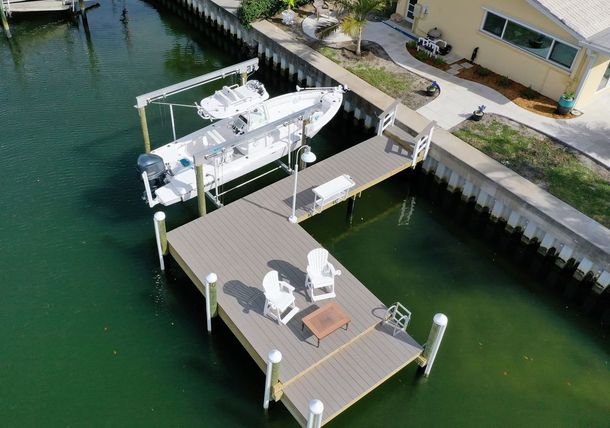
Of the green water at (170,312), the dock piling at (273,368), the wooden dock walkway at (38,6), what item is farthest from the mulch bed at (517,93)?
the wooden dock walkway at (38,6)

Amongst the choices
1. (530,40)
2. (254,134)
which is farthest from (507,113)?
(254,134)

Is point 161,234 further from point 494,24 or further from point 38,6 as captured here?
point 38,6

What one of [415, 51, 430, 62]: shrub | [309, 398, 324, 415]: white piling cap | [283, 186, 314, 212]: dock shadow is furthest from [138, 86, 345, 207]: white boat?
[309, 398, 324, 415]: white piling cap

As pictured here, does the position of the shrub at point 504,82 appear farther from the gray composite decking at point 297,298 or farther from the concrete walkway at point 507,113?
the gray composite decking at point 297,298

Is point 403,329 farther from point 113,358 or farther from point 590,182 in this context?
point 590,182

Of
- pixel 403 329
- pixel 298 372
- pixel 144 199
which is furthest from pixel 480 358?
pixel 144 199

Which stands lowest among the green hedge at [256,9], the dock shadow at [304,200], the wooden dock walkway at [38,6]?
the dock shadow at [304,200]
